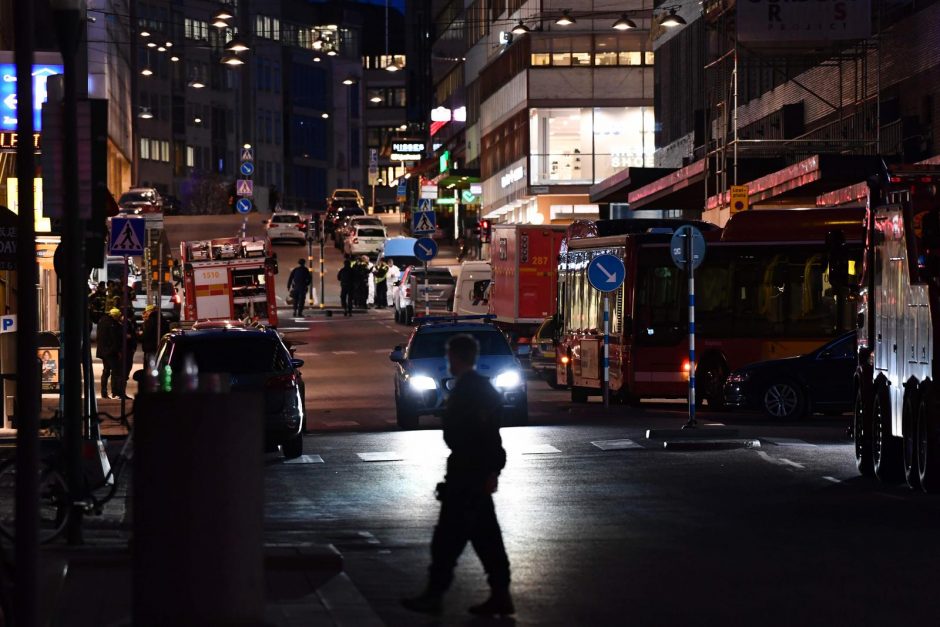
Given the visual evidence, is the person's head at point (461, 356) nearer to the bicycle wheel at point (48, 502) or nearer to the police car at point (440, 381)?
the bicycle wheel at point (48, 502)

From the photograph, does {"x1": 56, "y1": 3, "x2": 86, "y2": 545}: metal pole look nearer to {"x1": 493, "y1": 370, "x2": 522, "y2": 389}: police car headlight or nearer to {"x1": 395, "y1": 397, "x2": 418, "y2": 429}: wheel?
{"x1": 395, "y1": 397, "x2": 418, "y2": 429}: wheel

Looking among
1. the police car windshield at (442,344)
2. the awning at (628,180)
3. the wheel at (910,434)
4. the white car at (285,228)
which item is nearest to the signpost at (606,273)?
the police car windshield at (442,344)

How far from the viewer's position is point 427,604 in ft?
37.6

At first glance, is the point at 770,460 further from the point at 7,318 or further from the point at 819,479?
the point at 7,318

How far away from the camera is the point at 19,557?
8.77 m

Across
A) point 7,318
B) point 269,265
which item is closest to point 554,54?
point 269,265

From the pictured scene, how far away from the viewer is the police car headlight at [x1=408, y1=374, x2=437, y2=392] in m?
29.7

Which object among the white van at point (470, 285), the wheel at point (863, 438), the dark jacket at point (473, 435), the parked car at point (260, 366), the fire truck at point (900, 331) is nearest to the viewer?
the dark jacket at point (473, 435)

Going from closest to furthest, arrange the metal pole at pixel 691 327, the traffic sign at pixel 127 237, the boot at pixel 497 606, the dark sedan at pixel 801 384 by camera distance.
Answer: the boot at pixel 497 606, the metal pole at pixel 691 327, the dark sedan at pixel 801 384, the traffic sign at pixel 127 237

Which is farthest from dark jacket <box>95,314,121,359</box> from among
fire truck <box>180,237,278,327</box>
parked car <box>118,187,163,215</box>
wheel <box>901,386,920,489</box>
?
parked car <box>118,187,163,215</box>

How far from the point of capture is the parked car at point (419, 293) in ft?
207

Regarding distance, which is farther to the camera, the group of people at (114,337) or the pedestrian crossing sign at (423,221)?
the pedestrian crossing sign at (423,221)

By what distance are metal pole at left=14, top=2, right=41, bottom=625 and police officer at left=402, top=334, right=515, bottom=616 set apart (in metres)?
2.78

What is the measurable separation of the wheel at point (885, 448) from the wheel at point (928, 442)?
113 centimetres
